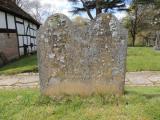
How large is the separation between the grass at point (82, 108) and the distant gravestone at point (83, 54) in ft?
0.88

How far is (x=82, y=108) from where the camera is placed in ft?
16.4

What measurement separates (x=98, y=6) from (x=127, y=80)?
84.2 feet

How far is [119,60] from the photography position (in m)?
5.44

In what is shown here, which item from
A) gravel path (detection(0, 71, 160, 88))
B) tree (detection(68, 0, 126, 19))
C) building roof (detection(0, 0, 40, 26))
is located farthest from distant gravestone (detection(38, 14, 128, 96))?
tree (detection(68, 0, 126, 19))

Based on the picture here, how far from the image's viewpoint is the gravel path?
883 cm

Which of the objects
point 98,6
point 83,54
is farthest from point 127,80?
point 98,6

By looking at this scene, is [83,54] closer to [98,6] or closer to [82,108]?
[82,108]

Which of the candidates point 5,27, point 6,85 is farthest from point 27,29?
point 6,85

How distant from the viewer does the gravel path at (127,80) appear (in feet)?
29.0

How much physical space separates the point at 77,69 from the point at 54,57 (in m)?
0.51

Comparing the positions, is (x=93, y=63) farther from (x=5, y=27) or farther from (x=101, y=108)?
(x=5, y=27)

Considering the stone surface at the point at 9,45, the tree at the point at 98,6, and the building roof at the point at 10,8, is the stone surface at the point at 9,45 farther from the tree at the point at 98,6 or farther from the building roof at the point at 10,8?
the tree at the point at 98,6

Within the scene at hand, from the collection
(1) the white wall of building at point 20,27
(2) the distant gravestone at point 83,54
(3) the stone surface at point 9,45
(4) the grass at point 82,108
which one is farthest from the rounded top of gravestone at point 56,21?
(1) the white wall of building at point 20,27

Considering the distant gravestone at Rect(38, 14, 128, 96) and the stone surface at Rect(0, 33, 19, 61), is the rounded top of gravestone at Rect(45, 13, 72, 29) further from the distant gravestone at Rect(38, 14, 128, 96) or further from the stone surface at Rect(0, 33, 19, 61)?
the stone surface at Rect(0, 33, 19, 61)
